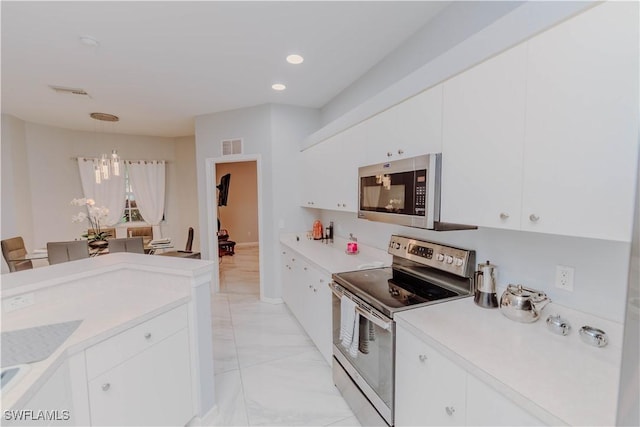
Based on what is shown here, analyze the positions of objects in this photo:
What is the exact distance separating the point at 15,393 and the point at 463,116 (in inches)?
82.7

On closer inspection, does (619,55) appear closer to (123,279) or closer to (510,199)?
(510,199)

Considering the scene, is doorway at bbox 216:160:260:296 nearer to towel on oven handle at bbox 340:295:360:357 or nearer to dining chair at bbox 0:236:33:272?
dining chair at bbox 0:236:33:272

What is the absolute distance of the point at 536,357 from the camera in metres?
1.15

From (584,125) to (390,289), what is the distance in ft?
4.40

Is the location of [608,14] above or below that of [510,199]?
above

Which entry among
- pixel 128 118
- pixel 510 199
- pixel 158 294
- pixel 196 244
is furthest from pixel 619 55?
pixel 196 244

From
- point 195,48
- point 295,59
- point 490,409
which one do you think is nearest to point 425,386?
point 490,409

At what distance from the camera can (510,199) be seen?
1.28 meters

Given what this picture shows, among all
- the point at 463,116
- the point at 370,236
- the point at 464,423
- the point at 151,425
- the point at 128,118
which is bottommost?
the point at 151,425

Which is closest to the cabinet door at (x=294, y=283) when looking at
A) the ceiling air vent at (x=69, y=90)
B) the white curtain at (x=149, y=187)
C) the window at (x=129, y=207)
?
the ceiling air vent at (x=69, y=90)

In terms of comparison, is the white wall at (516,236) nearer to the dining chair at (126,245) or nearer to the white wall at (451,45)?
the white wall at (451,45)

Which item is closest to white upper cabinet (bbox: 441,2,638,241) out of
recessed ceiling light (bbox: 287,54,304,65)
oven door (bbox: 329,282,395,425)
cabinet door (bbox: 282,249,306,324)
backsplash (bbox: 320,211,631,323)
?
backsplash (bbox: 320,211,631,323)

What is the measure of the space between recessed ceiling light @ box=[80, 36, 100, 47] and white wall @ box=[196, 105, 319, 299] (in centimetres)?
192

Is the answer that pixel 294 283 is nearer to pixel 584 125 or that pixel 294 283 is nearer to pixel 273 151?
pixel 273 151
